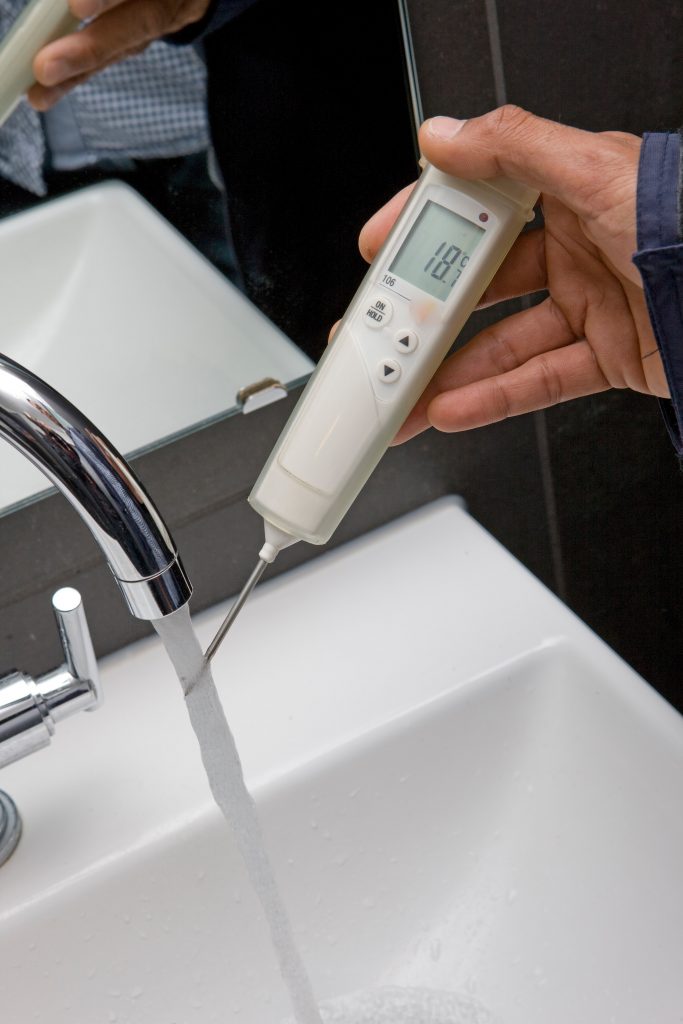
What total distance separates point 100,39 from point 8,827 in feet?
1.28

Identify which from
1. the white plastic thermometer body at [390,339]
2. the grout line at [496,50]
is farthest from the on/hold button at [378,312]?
the grout line at [496,50]

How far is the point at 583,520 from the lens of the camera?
80 cm

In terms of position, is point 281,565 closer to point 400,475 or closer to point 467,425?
point 400,475

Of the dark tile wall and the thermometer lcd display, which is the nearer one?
the thermometer lcd display

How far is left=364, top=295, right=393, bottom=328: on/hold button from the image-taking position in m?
0.46

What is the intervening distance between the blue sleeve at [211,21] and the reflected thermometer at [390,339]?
0.51 feet

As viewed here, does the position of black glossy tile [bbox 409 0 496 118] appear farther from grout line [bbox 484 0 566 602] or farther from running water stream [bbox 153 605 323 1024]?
running water stream [bbox 153 605 323 1024]

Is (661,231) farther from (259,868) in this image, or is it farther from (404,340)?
(259,868)

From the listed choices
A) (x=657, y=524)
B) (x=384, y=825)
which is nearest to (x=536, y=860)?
(x=384, y=825)

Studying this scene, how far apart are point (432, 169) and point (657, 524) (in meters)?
0.47

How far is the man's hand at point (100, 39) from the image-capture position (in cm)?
50

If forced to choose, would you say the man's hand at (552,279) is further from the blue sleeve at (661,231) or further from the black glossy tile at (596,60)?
the black glossy tile at (596,60)

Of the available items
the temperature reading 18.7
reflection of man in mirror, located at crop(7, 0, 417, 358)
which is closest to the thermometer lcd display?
the temperature reading 18.7

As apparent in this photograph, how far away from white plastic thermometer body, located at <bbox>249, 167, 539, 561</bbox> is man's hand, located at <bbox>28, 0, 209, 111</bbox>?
0.53 ft
